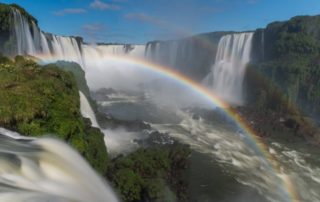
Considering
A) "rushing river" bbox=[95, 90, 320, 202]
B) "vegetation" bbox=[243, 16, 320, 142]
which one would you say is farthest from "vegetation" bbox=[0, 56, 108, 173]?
"vegetation" bbox=[243, 16, 320, 142]

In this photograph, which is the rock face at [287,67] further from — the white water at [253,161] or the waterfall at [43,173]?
the waterfall at [43,173]

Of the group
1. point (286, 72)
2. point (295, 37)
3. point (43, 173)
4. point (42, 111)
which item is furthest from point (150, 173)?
point (295, 37)

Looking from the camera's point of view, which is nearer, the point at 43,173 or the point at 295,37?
the point at 43,173

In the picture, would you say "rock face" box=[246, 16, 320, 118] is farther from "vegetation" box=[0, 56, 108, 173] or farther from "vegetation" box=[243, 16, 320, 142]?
"vegetation" box=[0, 56, 108, 173]

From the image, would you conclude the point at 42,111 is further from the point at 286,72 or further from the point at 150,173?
the point at 286,72

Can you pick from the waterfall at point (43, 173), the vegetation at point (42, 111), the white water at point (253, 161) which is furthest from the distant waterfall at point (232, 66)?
the waterfall at point (43, 173)
